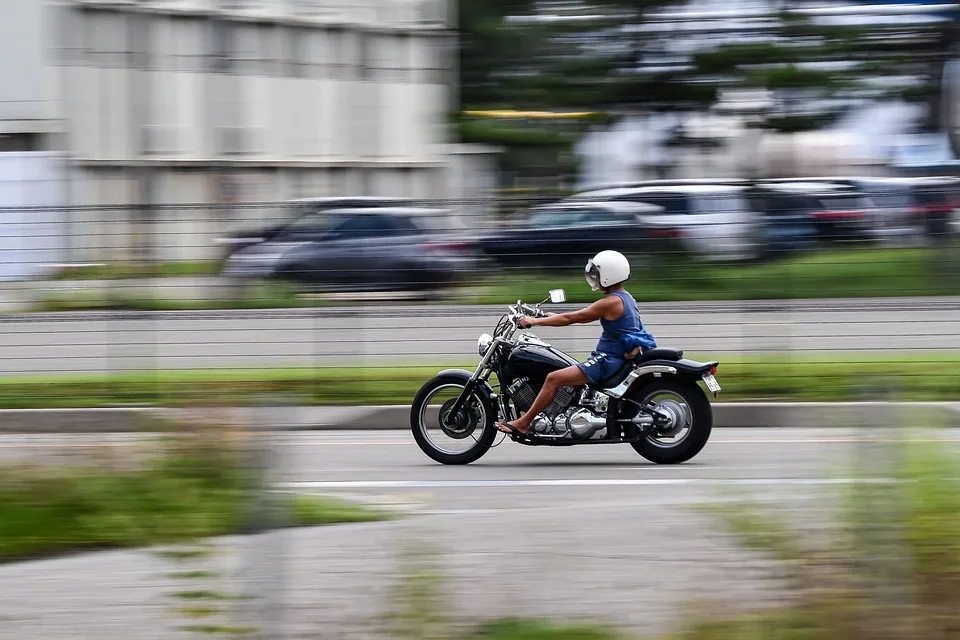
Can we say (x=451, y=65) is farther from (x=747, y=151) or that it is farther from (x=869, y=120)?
(x=869, y=120)

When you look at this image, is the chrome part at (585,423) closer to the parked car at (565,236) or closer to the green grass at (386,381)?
the green grass at (386,381)

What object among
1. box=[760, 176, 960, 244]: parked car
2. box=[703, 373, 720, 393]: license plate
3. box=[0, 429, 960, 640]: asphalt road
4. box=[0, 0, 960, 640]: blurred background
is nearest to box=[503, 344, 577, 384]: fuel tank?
box=[0, 0, 960, 640]: blurred background

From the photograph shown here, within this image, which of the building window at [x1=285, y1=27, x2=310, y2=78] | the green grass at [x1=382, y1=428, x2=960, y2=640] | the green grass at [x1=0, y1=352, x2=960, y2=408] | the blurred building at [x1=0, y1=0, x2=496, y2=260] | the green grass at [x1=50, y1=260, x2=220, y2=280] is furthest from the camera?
the building window at [x1=285, y1=27, x2=310, y2=78]

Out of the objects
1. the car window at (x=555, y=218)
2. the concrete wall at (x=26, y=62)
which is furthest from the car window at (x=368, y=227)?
the concrete wall at (x=26, y=62)

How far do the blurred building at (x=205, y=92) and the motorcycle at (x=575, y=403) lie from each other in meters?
11.9

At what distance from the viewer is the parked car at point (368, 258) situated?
13297mm

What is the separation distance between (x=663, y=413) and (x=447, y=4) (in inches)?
270

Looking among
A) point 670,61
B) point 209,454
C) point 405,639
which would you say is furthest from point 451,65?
point 405,639

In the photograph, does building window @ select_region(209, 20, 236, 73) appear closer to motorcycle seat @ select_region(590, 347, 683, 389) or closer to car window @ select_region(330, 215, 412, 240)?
car window @ select_region(330, 215, 412, 240)

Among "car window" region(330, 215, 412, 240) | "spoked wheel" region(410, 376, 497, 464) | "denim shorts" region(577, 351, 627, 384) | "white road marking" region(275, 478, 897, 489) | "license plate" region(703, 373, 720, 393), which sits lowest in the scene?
"white road marking" region(275, 478, 897, 489)

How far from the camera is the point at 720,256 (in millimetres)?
13312

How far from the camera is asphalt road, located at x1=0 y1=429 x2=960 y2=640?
465 cm

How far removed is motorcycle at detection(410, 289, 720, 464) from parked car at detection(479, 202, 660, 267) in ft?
12.2

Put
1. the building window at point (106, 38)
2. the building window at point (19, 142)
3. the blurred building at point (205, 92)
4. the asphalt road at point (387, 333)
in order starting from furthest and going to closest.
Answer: the building window at point (19, 142) < the blurred building at point (205, 92) < the building window at point (106, 38) < the asphalt road at point (387, 333)
